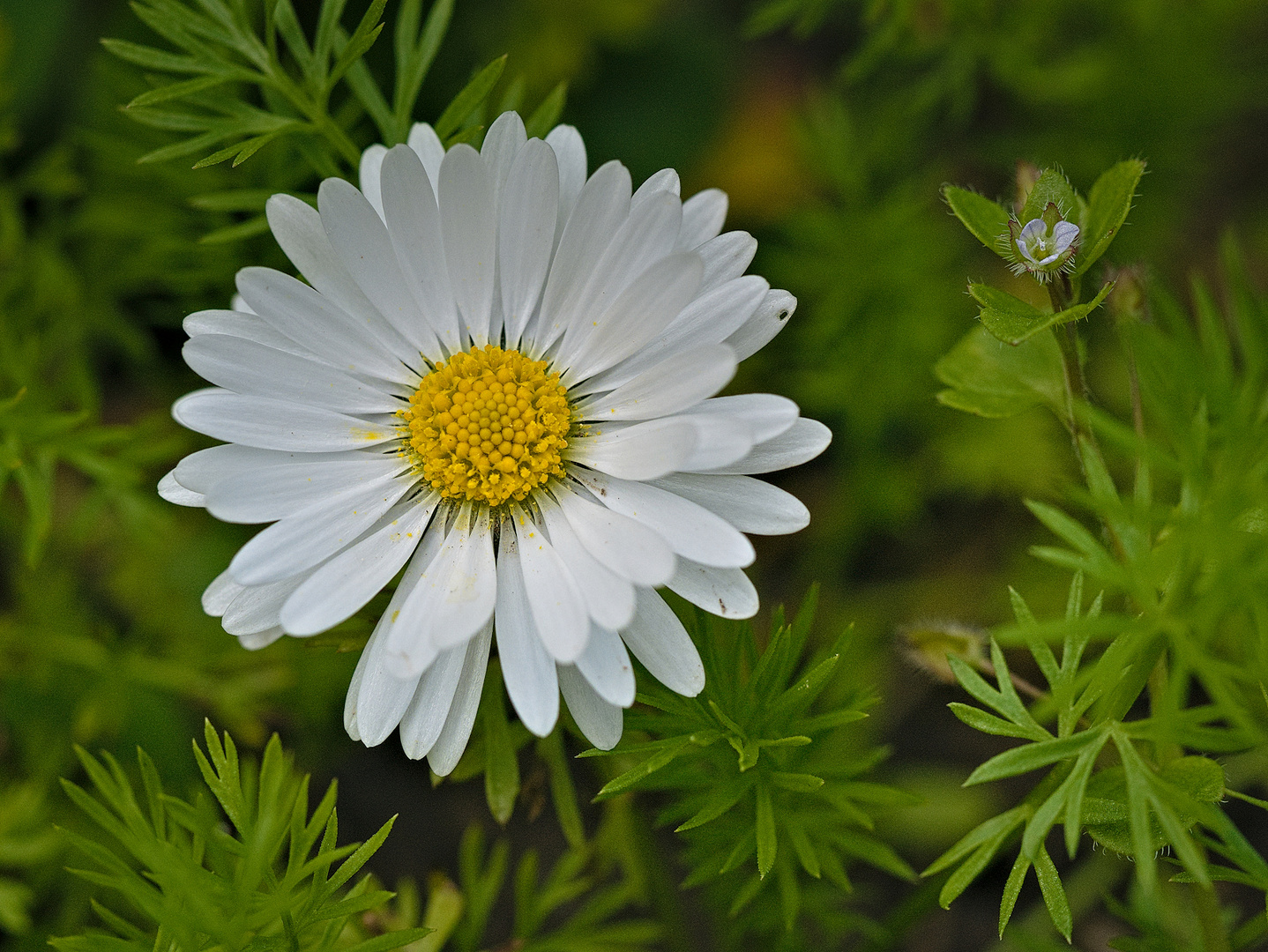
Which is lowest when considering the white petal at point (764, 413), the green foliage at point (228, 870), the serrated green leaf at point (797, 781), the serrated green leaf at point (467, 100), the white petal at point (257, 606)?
the green foliage at point (228, 870)

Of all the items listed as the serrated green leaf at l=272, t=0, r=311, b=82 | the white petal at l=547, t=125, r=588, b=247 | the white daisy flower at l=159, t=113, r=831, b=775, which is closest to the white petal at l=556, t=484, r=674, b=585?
the white daisy flower at l=159, t=113, r=831, b=775

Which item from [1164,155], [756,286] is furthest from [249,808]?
[1164,155]

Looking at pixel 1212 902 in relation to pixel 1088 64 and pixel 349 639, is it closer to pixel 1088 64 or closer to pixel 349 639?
pixel 349 639

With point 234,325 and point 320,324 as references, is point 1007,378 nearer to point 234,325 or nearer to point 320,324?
point 320,324

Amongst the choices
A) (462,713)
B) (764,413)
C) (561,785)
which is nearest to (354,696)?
(462,713)

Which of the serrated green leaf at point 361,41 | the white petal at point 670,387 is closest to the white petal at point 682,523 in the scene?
the white petal at point 670,387

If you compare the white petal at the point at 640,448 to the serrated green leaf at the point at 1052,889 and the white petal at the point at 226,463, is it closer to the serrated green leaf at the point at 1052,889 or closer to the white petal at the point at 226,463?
the white petal at the point at 226,463
